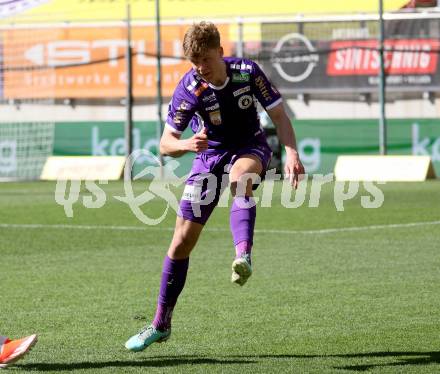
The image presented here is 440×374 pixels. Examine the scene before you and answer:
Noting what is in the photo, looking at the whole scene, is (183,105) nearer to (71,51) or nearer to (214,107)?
(214,107)

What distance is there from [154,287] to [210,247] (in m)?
3.26

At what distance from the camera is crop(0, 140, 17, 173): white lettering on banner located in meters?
28.2

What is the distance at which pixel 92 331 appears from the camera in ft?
25.6

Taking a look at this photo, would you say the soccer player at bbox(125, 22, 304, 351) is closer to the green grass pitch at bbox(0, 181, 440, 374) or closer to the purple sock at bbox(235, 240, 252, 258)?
the purple sock at bbox(235, 240, 252, 258)

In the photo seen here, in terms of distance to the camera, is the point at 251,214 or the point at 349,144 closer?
the point at 251,214

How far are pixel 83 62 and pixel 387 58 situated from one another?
26.0 feet

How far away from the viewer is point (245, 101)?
23.5 ft

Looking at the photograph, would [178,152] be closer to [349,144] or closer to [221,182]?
[221,182]

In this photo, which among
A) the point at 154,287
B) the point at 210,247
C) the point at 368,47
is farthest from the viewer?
the point at 368,47

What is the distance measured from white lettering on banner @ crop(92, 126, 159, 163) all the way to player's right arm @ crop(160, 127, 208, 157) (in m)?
20.0

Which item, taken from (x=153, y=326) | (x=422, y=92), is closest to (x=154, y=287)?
(x=153, y=326)

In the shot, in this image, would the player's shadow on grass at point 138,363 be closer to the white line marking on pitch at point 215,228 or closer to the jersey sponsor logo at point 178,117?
the jersey sponsor logo at point 178,117

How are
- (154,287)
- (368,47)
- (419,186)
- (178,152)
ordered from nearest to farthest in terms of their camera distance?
1. (178,152)
2. (154,287)
3. (419,186)
4. (368,47)

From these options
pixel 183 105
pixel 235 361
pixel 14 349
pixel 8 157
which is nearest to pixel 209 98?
pixel 183 105
